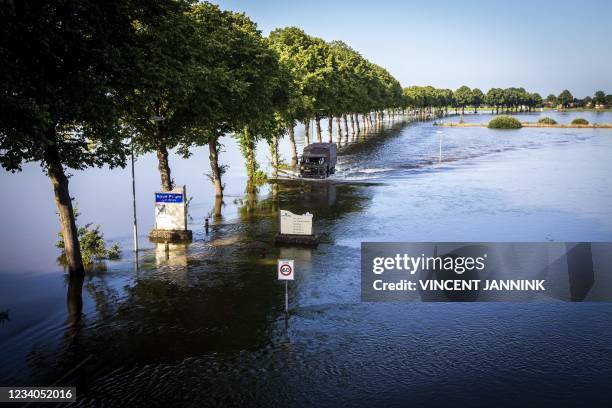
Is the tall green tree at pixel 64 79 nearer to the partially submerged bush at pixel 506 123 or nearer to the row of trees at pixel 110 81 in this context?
the row of trees at pixel 110 81

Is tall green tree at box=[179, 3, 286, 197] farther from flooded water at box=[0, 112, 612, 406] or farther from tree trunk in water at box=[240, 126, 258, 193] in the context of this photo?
flooded water at box=[0, 112, 612, 406]

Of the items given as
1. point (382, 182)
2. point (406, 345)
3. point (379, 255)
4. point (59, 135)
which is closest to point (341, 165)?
point (382, 182)

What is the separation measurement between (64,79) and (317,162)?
40743mm

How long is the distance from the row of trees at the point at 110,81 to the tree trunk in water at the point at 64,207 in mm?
45

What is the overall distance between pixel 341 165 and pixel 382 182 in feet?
55.7

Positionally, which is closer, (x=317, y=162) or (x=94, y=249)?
(x=94, y=249)

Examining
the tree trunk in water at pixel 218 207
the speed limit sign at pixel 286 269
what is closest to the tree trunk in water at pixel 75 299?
the speed limit sign at pixel 286 269

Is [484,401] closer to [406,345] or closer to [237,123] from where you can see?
[406,345]

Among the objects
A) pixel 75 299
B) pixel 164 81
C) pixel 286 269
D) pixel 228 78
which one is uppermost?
pixel 228 78

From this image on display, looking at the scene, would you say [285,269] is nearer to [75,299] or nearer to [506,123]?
[75,299]

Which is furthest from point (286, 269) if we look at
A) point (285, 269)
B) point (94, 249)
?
point (94, 249)

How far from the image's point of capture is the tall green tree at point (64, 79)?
17.8 metres

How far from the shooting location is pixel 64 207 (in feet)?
77.1

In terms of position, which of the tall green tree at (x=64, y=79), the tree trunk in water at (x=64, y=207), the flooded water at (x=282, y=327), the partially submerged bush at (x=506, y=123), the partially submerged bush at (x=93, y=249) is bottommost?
the flooded water at (x=282, y=327)
